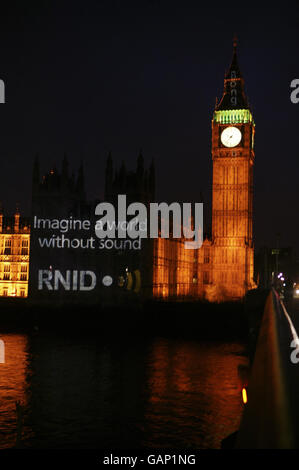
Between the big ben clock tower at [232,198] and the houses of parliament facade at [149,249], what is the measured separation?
0.14 meters

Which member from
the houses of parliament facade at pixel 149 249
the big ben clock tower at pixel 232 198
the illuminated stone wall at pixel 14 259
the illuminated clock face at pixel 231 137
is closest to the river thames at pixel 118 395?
the houses of parliament facade at pixel 149 249

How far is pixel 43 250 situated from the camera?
210ft

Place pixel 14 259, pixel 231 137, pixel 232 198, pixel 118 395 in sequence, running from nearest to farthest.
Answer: pixel 118 395, pixel 14 259, pixel 231 137, pixel 232 198

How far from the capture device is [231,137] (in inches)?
3231

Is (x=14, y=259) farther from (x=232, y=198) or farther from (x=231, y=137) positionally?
(x=231, y=137)

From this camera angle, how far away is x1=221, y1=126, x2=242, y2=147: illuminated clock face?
269ft

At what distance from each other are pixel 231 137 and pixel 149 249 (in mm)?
25139

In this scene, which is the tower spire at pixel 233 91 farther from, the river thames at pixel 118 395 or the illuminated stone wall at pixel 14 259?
the river thames at pixel 118 395

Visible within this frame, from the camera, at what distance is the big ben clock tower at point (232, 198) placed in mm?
79938

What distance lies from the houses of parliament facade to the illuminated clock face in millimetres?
140

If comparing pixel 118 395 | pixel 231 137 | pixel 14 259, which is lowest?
pixel 118 395

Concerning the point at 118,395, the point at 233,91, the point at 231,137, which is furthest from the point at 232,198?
the point at 118,395
